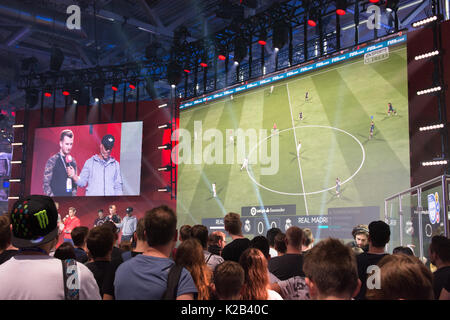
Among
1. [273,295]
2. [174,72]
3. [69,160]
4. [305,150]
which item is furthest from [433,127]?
Result: [69,160]

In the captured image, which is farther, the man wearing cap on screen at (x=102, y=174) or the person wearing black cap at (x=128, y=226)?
the man wearing cap on screen at (x=102, y=174)

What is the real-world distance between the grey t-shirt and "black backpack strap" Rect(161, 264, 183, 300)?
2cm

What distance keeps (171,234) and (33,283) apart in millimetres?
722

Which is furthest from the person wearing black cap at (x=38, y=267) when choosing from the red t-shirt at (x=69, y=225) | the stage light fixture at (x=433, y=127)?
the red t-shirt at (x=69, y=225)

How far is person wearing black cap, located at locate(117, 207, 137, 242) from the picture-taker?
1262cm

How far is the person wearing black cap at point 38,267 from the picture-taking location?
182cm

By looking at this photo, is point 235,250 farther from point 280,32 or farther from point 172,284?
point 280,32

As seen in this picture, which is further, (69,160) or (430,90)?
(69,160)

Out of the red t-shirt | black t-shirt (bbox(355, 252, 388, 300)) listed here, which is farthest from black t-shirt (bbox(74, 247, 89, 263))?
the red t-shirt

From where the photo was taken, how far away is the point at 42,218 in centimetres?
191

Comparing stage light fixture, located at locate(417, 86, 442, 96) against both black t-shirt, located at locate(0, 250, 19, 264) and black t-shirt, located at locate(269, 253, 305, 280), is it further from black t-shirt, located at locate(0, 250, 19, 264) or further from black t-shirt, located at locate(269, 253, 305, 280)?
black t-shirt, located at locate(0, 250, 19, 264)

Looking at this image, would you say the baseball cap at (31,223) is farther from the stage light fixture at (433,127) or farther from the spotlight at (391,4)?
the spotlight at (391,4)

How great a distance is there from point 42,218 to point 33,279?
0.26 metres

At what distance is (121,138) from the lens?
534 inches
